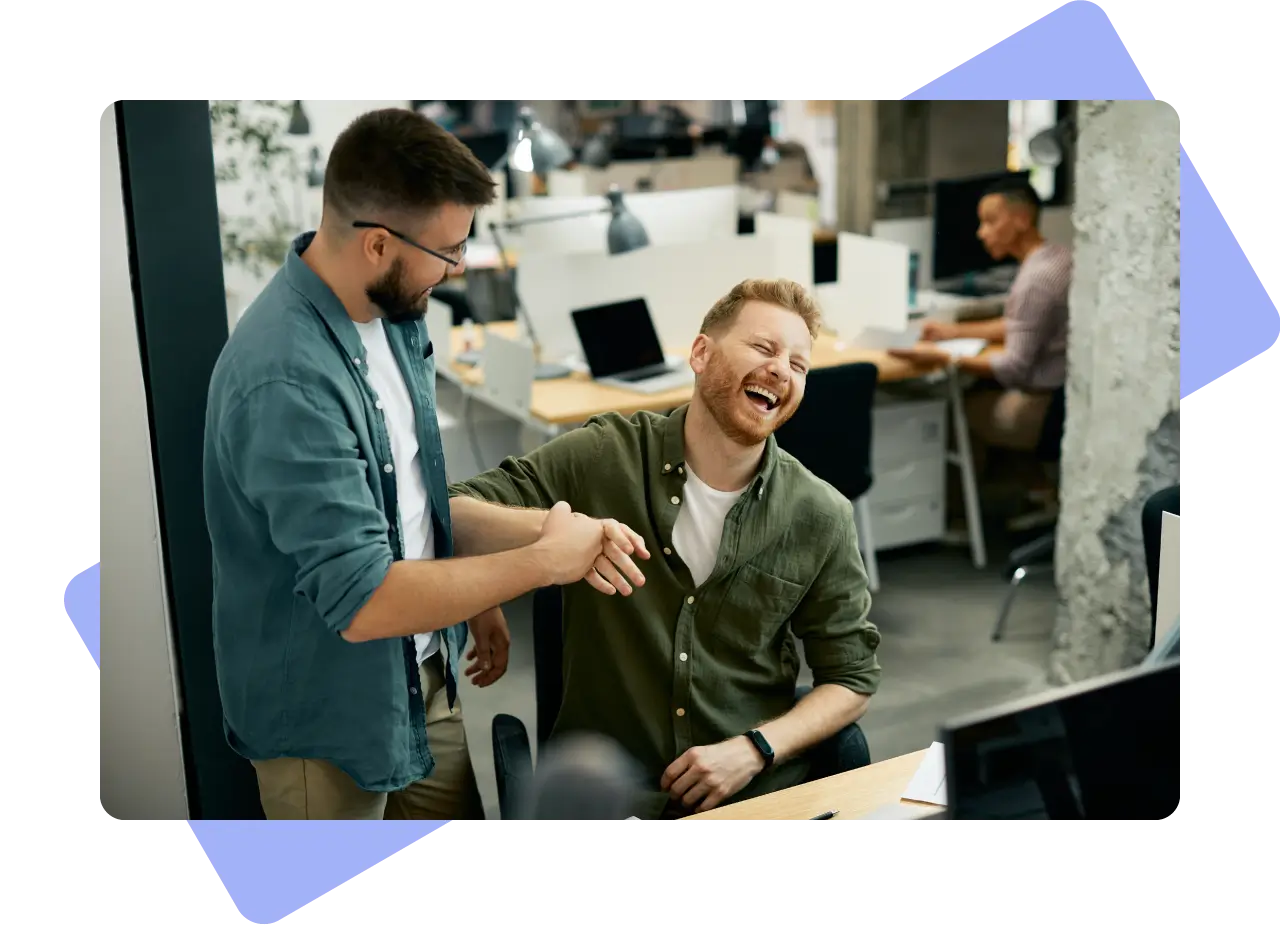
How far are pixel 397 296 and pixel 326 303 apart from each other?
0.36 ft

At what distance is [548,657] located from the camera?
230 cm

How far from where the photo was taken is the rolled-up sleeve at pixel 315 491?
1.89m

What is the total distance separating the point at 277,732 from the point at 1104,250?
1.96 metres

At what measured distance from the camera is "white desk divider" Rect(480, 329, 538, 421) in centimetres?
244

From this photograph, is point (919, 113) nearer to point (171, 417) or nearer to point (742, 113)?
point (742, 113)

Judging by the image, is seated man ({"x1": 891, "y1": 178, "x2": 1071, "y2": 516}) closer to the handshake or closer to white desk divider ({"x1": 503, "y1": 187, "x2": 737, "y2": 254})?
white desk divider ({"x1": 503, "y1": 187, "x2": 737, "y2": 254})

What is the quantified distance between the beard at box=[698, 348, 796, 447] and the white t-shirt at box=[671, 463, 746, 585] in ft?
0.31

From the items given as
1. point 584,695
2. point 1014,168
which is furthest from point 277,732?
point 1014,168

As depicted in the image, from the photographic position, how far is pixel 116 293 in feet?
7.14

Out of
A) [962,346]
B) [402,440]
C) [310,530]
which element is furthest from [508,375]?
[962,346]

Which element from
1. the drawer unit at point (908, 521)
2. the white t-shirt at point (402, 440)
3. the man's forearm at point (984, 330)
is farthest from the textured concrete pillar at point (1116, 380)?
the white t-shirt at point (402, 440)

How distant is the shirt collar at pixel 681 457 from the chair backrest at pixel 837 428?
0.12ft

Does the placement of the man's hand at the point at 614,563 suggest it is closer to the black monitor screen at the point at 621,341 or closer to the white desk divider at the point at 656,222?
the black monitor screen at the point at 621,341

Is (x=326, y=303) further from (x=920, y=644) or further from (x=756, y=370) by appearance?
(x=920, y=644)
